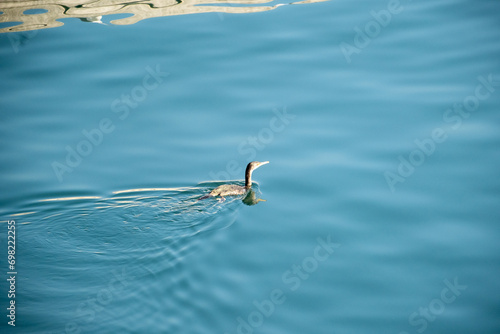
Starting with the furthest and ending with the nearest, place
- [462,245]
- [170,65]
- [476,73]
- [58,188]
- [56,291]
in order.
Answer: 1. [170,65]
2. [476,73]
3. [58,188]
4. [462,245]
5. [56,291]

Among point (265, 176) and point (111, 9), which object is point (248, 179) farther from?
point (111, 9)

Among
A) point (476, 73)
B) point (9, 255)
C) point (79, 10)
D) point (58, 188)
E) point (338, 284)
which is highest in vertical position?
point (79, 10)

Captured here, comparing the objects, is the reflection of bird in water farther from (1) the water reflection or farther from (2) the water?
(1) the water reflection

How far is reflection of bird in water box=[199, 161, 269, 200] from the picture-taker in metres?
11.2

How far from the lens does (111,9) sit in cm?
1659

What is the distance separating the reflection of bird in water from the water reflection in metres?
6.50

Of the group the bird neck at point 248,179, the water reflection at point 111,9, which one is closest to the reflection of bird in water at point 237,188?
the bird neck at point 248,179

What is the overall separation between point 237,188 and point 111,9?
7920mm

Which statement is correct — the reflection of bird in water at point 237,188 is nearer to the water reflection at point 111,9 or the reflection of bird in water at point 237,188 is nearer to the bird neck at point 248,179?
the bird neck at point 248,179

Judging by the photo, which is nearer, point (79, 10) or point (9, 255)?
point (9, 255)

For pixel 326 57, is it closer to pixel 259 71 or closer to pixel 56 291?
pixel 259 71

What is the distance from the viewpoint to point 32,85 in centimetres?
1390

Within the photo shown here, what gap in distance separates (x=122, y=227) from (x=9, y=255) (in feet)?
6.01

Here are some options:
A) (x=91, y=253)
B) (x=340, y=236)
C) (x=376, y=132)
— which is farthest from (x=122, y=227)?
(x=376, y=132)
